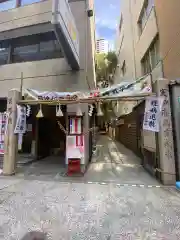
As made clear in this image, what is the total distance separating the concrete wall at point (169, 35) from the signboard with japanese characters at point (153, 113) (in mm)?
1750

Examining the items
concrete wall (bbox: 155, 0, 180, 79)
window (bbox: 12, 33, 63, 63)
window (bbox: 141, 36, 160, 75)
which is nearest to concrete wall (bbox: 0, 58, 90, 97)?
window (bbox: 12, 33, 63, 63)

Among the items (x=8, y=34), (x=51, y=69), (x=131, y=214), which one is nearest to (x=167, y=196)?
(x=131, y=214)

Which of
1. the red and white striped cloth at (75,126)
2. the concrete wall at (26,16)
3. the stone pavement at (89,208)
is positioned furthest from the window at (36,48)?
the stone pavement at (89,208)

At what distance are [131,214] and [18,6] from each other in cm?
1008

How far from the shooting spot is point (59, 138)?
11.3m

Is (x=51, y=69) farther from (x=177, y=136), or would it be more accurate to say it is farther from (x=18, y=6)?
(x=177, y=136)

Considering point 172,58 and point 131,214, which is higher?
point 172,58

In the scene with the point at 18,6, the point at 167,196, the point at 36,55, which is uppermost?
the point at 18,6

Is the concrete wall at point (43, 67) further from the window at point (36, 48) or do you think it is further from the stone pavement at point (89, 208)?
the stone pavement at point (89, 208)

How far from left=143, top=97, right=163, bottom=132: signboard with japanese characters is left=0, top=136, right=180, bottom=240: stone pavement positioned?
6.00 feet

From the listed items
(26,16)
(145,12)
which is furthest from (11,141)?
(145,12)

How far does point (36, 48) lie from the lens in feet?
28.7

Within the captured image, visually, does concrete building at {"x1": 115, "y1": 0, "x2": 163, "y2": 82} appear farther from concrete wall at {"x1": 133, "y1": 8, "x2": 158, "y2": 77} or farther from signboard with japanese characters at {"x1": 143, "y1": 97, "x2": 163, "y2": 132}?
signboard with japanese characters at {"x1": 143, "y1": 97, "x2": 163, "y2": 132}

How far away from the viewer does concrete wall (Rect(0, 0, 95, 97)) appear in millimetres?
7570
